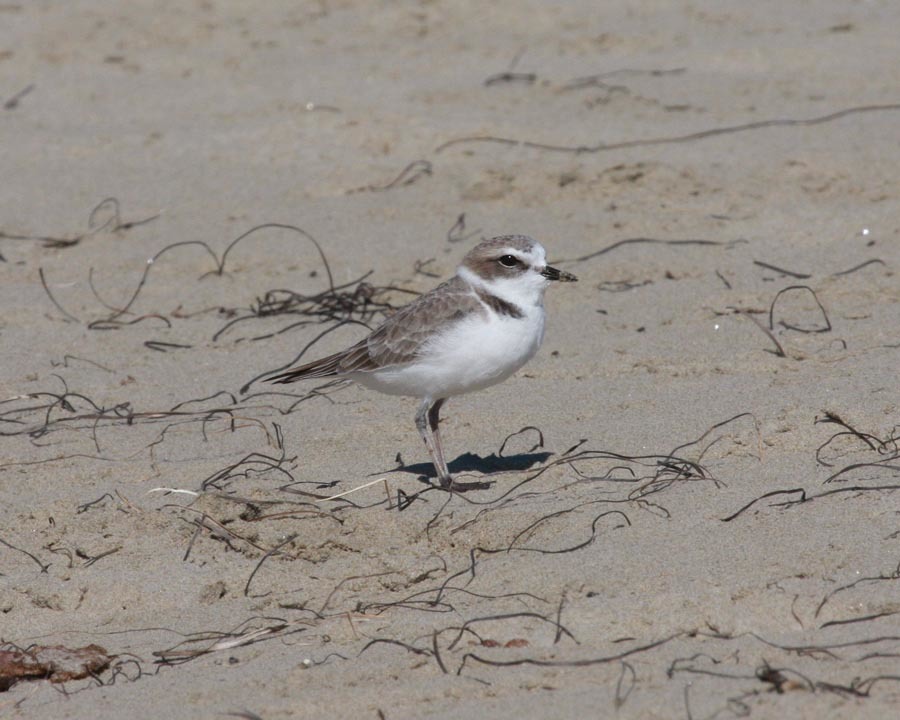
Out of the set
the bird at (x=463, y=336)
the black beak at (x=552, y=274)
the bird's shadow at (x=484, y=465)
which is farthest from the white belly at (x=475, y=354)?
the bird's shadow at (x=484, y=465)

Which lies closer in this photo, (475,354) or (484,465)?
(475,354)

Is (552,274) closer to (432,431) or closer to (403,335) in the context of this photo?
(403,335)

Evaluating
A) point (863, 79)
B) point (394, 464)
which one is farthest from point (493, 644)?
point (863, 79)

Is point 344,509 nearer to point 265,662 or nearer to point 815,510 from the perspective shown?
point 265,662

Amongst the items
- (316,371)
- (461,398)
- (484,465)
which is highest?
(316,371)

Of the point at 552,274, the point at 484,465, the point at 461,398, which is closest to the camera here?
the point at 552,274

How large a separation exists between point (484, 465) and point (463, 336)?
0.62m

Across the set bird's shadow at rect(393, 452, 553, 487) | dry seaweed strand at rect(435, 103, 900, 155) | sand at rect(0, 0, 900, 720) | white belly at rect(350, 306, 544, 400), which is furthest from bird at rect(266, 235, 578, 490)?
dry seaweed strand at rect(435, 103, 900, 155)

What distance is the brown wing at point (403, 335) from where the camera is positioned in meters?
5.77

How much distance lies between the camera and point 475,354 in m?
5.61

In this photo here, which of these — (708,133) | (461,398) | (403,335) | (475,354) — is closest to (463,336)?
(475,354)

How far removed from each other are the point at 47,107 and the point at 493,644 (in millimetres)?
7299

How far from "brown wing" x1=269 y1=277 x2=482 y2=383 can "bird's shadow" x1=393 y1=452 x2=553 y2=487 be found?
0.45 metres

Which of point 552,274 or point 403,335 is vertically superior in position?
point 552,274
